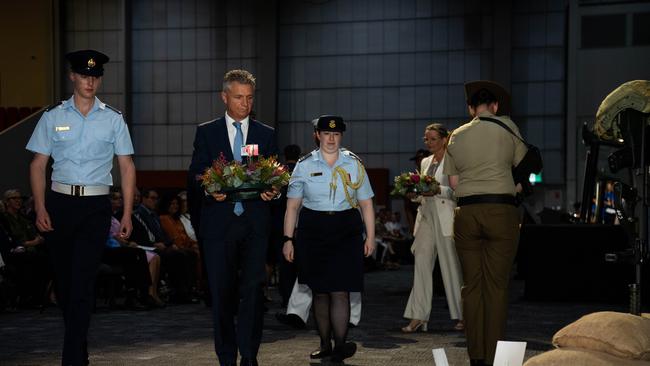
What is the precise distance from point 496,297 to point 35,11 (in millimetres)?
28618

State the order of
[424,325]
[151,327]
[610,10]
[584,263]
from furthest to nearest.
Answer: [610,10]
[584,263]
[151,327]
[424,325]

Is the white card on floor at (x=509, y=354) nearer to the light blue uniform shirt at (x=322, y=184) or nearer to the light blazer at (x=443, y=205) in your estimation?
the light blue uniform shirt at (x=322, y=184)

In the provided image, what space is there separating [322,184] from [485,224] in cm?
117

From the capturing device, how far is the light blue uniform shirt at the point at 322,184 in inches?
269

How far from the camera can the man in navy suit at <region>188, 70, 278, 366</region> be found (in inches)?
232

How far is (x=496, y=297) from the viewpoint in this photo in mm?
6352

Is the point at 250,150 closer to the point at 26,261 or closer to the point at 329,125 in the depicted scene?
the point at 329,125

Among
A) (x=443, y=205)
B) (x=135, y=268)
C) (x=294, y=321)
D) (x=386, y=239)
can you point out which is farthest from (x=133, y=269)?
(x=386, y=239)

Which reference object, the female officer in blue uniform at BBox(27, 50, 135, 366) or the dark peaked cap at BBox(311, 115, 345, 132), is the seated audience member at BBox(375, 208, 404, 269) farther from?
the female officer in blue uniform at BBox(27, 50, 135, 366)

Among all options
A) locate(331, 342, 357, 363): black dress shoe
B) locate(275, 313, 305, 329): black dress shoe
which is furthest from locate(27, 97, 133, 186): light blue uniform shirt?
locate(275, 313, 305, 329): black dress shoe

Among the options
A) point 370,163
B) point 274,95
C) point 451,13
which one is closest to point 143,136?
point 274,95

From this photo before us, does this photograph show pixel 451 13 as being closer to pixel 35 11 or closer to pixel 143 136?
pixel 143 136

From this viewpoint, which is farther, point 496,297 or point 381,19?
point 381,19

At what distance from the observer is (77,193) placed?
5.84 meters
